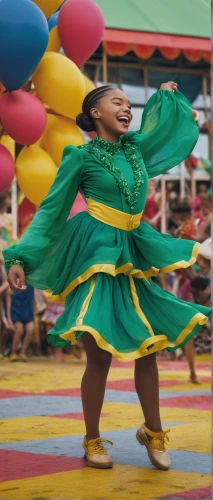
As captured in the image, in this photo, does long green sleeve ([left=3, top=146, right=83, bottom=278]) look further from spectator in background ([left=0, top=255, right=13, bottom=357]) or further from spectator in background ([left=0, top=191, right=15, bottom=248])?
spectator in background ([left=0, top=255, right=13, bottom=357])

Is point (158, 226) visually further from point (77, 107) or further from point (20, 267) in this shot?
point (20, 267)

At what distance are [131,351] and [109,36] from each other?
8.78 meters

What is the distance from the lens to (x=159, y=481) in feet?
11.0

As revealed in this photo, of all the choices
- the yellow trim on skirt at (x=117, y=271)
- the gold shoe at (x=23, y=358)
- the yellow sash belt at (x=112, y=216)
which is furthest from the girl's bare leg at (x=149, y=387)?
the gold shoe at (x=23, y=358)

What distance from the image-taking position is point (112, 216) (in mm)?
3840

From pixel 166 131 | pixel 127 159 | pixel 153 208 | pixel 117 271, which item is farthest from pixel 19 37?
pixel 153 208

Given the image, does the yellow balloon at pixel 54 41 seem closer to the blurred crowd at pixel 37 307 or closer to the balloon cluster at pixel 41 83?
the balloon cluster at pixel 41 83

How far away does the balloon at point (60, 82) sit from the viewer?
21.3 feet

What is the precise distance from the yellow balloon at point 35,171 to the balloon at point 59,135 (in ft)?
0.25

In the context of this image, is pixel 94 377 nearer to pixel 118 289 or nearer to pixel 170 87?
pixel 118 289

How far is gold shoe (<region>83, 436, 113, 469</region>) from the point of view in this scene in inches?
143

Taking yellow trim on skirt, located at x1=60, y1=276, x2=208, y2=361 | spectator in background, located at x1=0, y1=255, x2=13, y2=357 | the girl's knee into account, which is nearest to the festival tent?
spectator in background, located at x1=0, y1=255, x2=13, y2=357

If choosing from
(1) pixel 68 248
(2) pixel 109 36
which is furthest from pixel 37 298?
(1) pixel 68 248

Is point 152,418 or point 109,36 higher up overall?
point 152,418
